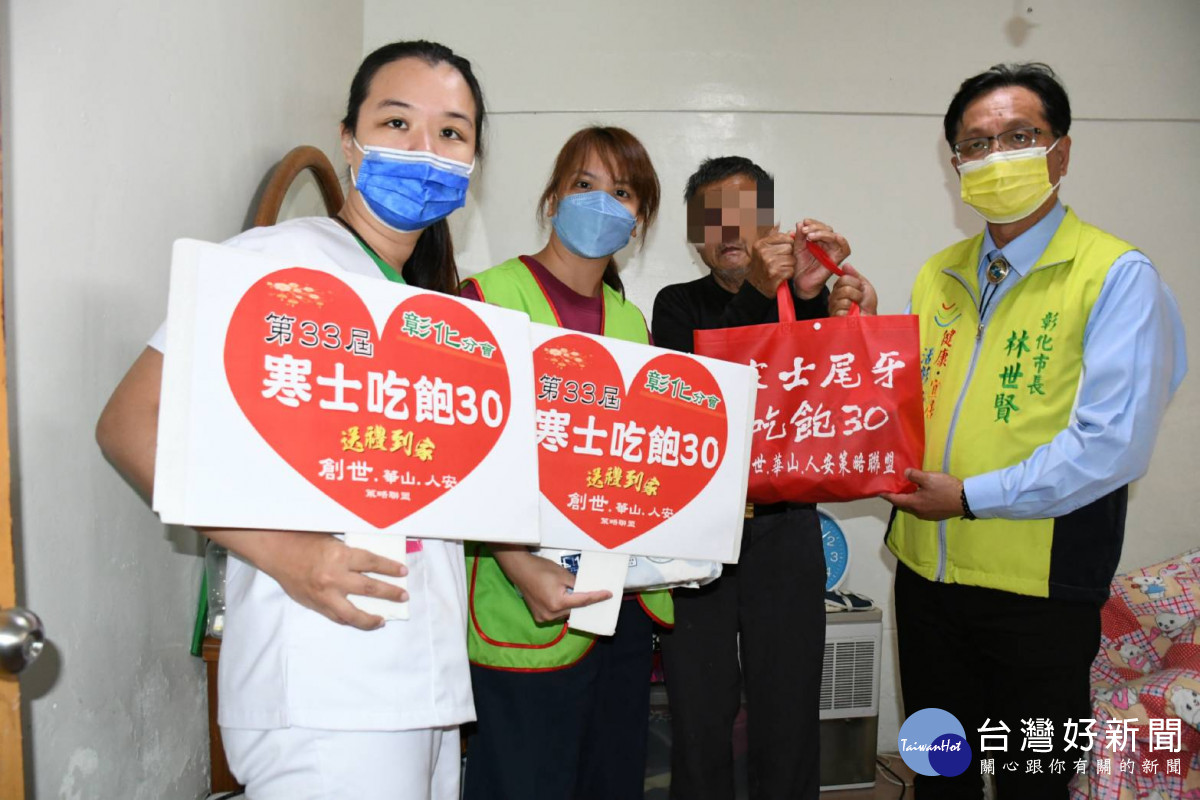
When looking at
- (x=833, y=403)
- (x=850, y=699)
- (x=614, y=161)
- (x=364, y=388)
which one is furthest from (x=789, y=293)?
(x=850, y=699)

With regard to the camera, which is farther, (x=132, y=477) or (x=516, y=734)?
(x=516, y=734)

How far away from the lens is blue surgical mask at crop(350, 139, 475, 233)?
4.09ft

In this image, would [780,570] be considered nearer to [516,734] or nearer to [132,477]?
[516,734]

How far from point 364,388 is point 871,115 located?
2.87 metres

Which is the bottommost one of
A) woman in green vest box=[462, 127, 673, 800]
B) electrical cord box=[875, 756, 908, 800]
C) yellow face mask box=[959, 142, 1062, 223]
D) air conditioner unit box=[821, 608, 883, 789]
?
electrical cord box=[875, 756, 908, 800]

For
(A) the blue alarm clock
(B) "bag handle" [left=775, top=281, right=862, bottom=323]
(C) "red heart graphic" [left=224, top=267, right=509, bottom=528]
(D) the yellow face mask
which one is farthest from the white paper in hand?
(A) the blue alarm clock

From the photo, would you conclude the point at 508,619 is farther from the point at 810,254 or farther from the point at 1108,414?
the point at 1108,414

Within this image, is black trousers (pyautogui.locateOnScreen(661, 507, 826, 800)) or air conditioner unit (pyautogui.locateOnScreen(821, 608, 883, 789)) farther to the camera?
air conditioner unit (pyautogui.locateOnScreen(821, 608, 883, 789))

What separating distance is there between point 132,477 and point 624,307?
1.02 m

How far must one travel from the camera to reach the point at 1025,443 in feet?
5.55

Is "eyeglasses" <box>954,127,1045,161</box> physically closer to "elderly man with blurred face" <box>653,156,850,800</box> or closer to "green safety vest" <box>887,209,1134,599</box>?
"green safety vest" <box>887,209,1134,599</box>

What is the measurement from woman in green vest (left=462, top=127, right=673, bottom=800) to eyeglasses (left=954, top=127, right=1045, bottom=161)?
0.69 metres

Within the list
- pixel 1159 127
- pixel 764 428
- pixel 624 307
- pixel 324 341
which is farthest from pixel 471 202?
pixel 1159 127

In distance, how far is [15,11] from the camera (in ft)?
3.84
